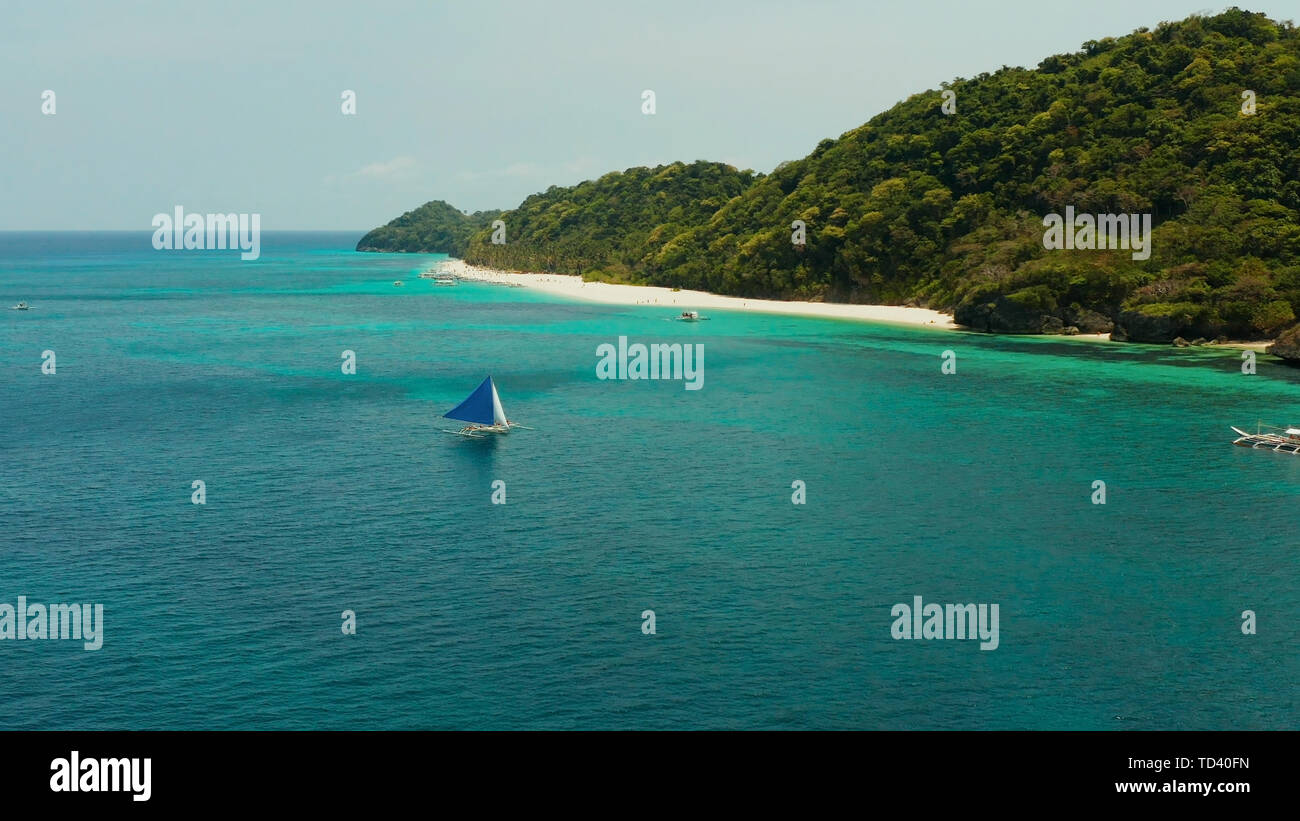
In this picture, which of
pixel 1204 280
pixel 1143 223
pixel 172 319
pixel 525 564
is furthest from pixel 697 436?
pixel 172 319

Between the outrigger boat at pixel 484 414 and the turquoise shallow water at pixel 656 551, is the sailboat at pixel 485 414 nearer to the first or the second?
the outrigger boat at pixel 484 414

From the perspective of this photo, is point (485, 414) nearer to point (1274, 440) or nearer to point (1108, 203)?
point (1274, 440)

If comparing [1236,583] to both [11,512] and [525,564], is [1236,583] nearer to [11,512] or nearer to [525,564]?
[525,564]

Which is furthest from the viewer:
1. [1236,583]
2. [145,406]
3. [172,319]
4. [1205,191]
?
[172,319]

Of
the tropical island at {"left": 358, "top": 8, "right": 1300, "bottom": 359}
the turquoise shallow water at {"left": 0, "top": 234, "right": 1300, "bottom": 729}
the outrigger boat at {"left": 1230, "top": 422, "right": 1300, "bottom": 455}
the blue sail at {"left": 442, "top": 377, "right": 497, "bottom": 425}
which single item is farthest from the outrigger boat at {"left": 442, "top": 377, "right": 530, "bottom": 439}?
the tropical island at {"left": 358, "top": 8, "right": 1300, "bottom": 359}

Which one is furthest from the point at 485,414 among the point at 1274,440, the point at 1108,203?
the point at 1108,203

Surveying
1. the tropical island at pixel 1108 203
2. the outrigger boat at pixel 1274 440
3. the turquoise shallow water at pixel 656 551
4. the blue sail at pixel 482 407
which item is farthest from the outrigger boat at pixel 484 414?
the tropical island at pixel 1108 203
